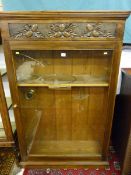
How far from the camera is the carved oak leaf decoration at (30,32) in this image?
3.50ft

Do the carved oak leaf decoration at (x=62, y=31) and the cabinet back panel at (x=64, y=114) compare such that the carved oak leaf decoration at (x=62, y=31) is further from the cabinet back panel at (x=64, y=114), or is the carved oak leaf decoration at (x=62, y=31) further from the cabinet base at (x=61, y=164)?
the cabinet base at (x=61, y=164)

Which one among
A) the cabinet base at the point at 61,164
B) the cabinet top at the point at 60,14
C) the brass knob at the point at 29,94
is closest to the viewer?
the cabinet top at the point at 60,14

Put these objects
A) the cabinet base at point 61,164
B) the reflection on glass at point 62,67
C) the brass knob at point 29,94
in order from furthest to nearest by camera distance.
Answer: the cabinet base at point 61,164
the brass knob at point 29,94
the reflection on glass at point 62,67

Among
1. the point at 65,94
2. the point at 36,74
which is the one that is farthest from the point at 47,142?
the point at 36,74

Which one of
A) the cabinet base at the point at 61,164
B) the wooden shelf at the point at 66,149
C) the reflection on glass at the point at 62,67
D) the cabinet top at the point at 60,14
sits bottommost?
the cabinet base at the point at 61,164

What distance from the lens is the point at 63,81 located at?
1.39m

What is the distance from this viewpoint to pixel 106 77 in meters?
1.35

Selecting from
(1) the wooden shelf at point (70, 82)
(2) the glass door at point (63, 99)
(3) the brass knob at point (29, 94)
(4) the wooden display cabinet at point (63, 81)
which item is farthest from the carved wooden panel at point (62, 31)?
(3) the brass knob at point (29, 94)

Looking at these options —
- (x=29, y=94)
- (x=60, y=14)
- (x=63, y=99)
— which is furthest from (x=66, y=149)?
(x=60, y=14)

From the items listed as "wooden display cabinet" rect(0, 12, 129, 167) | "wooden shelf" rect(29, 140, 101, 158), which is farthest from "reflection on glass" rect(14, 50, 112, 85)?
"wooden shelf" rect(29, 140, 101, 158)

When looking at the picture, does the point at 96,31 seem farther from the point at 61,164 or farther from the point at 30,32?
the point at 61,164

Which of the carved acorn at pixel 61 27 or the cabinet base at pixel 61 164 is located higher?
the carved acorn at pixel 61 27

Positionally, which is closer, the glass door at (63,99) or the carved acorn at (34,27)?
the carved acorn at (34,27)

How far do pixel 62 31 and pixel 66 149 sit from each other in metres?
1.14
